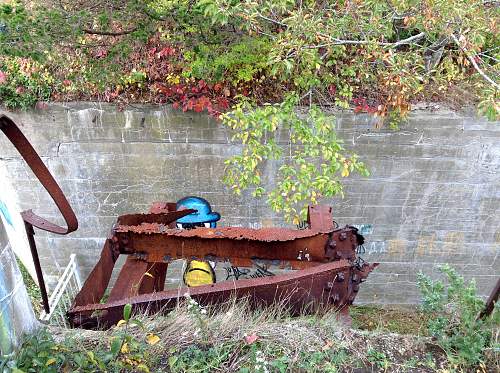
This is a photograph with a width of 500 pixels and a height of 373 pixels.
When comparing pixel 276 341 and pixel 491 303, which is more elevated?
pixel 491 303

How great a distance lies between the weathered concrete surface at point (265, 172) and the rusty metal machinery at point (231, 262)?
204 centimetres

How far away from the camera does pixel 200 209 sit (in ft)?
18.6

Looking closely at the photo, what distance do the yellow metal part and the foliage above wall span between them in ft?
6.92

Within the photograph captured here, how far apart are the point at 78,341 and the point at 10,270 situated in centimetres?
57

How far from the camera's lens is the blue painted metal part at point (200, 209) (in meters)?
5.59

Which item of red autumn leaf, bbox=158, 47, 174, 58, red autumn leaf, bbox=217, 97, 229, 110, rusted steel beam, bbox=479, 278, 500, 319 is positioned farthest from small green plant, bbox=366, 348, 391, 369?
red autumn leaf, bbox=158, 47, 174, 58

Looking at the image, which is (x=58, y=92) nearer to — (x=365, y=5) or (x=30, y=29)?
(x=30, y=29)

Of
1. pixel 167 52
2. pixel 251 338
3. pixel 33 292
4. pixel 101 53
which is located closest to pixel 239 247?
pixel 251 338

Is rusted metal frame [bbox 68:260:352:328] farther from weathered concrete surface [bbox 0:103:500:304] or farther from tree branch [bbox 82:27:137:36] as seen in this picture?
tree branch [bbox 82:27:137:36]

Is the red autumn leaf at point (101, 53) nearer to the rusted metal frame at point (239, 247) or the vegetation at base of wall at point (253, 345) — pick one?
the rusted metal frame at point (239, 247)

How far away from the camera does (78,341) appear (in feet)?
7.94

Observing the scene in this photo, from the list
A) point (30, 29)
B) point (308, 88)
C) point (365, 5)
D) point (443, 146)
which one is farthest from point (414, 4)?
point (30, 29)

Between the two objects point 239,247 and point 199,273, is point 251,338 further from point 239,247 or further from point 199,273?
point 199,273

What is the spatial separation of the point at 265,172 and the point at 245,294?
2.88 m
